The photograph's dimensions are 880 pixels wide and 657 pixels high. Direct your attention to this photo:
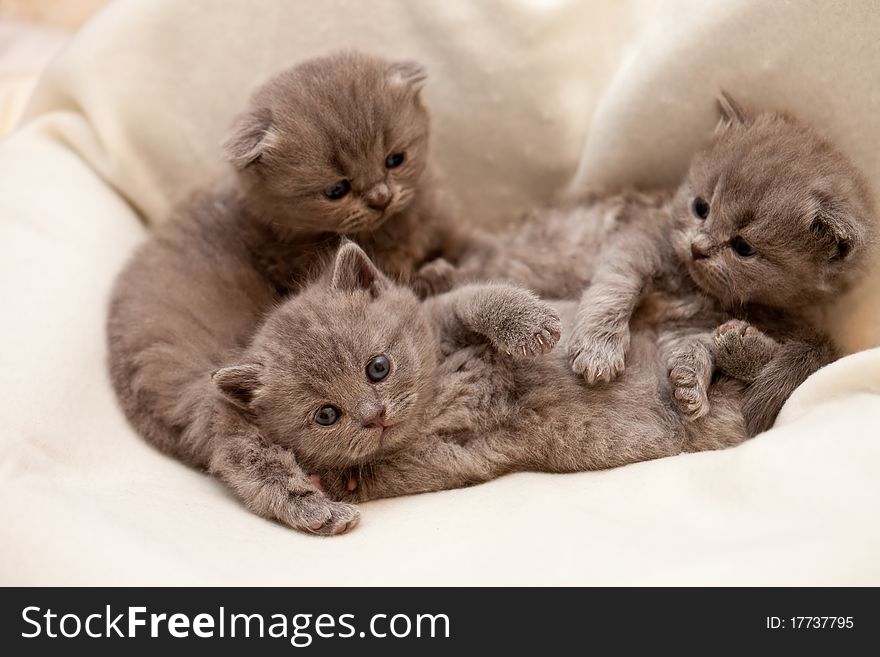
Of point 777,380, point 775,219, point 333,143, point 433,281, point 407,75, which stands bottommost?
point 777,380

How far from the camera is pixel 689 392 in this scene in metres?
1.73

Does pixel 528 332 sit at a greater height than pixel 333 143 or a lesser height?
lesser

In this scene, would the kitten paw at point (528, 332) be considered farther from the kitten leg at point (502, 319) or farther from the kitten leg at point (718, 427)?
the kitten leg at point (718, 427)

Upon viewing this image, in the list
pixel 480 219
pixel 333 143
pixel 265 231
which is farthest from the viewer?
pixel 480 219

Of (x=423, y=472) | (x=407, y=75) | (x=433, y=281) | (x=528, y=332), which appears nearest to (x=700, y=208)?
(x=528, y=332)

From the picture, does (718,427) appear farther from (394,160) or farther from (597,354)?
(394,160)

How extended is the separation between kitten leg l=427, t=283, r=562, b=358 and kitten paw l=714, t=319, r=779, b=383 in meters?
0.39

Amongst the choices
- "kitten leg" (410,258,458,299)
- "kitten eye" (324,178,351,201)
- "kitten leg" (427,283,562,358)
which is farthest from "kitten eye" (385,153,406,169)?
"kitten leg" (427,283,562,358)

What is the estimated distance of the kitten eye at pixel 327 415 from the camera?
1659 mm

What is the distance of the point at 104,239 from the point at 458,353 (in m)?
1.08

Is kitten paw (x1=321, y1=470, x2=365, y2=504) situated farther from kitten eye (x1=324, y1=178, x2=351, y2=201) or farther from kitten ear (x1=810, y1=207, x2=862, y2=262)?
kitten ear (x1=810, y1=207, x2=862, y2=262)

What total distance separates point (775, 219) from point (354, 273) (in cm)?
93

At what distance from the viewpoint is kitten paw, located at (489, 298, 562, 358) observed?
1724mm

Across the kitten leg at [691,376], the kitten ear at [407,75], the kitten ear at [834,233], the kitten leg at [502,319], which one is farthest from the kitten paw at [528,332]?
the kitten ear at [407,75]
